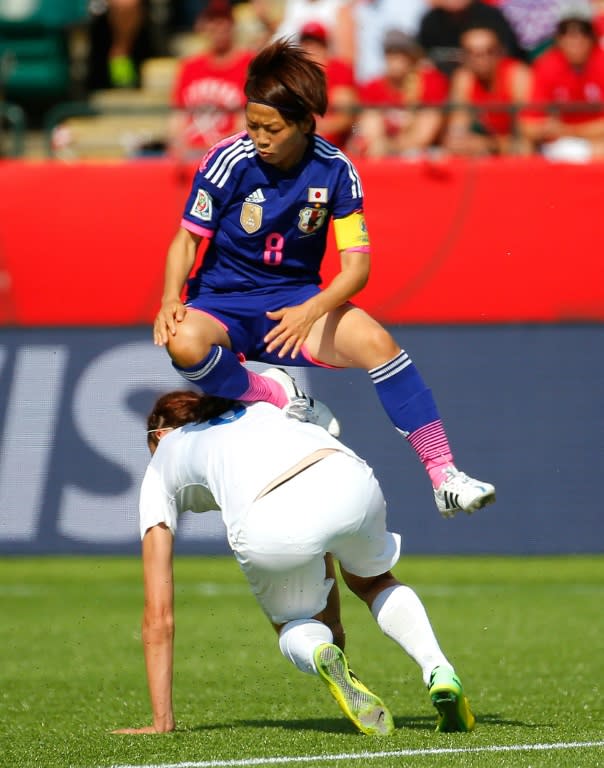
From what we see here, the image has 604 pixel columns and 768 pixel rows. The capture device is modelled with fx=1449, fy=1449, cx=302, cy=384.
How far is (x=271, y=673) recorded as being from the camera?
7.14 meters

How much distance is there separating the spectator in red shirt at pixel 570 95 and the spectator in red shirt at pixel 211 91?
7.69 feet

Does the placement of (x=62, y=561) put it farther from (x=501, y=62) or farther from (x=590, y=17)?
(x=590, y=17)

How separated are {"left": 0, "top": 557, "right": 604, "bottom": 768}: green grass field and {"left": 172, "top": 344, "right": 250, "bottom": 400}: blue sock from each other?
3.98ft

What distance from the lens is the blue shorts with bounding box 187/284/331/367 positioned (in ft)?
18.2

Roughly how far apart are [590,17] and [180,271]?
24.6 feet

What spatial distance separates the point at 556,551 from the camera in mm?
9992

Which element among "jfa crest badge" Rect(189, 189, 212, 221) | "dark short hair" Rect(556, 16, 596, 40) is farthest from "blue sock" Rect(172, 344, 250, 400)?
"dark short hair" Rect(556, 16, 596, 40)

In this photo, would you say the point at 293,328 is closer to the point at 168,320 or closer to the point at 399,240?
the point at 168,320

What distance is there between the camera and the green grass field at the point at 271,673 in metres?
4.70

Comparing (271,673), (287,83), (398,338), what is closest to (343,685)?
(287,83)

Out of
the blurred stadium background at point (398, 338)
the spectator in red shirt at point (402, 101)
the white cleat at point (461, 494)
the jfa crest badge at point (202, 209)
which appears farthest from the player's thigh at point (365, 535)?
the spectator in red shirt at point (402, 101)

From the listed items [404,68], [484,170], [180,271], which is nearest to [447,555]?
[484,170]

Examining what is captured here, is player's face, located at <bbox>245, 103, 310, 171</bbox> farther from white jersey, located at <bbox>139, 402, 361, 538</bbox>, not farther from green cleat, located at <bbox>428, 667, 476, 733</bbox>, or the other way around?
green cleat, located at <bbox>428, 667, 476, 733</bbox>

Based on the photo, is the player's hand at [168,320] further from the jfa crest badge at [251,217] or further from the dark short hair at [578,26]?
the dark short hair at [578,26]
